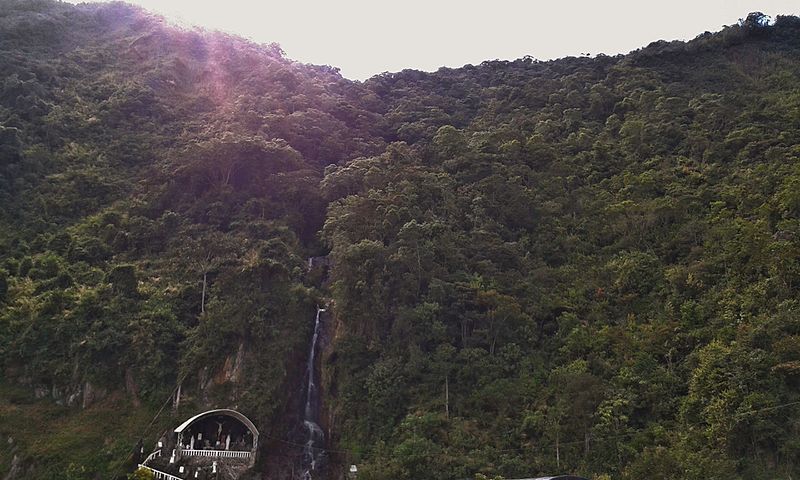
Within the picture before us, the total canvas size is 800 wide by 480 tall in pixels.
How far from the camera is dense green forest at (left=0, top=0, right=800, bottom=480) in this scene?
17609mm

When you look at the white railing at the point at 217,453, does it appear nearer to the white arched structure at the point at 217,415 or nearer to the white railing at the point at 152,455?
the white arched structure at the point at 217,415

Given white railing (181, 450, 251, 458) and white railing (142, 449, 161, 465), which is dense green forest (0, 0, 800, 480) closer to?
white railing (142, 449, 161, 465)

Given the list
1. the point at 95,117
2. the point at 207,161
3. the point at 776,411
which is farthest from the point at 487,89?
the point at 776,411

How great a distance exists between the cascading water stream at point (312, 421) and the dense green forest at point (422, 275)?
1.97ft

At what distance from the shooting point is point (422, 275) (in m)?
23.3

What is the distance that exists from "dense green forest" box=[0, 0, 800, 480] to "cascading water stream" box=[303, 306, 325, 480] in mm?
A: 601

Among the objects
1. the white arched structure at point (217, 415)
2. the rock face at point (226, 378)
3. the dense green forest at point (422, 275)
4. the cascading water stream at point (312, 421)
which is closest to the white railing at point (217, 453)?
the white arched structure at point (217, 415)

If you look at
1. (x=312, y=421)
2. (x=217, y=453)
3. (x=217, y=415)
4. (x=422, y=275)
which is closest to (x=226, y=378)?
(x=217, y=415)

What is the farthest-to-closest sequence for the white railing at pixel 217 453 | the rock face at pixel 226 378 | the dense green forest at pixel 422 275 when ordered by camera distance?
the rock face at pixel 226 378 → the white railing at pixel 217 453 → the dense green forest at pixel 422 275

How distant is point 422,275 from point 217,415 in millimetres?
9063

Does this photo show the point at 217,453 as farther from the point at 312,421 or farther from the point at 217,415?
the point at 312,421

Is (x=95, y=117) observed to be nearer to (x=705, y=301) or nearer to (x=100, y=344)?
(x=100, y=344)

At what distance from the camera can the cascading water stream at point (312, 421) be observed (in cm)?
2089

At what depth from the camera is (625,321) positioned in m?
21.2
